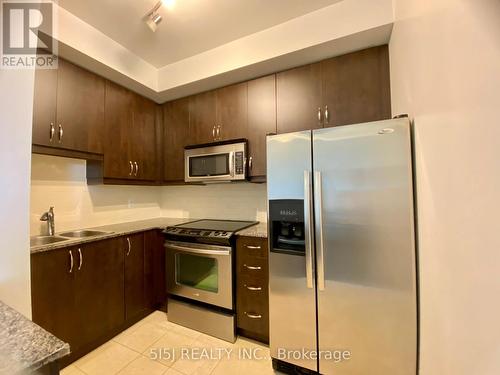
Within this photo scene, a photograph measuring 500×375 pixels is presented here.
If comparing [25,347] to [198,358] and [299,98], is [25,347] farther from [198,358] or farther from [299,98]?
[299,98]

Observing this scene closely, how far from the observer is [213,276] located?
192cm

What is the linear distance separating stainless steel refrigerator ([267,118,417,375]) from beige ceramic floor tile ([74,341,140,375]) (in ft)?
3.66

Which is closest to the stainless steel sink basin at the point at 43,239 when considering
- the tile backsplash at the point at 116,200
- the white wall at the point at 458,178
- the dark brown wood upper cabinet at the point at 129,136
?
the tile backsplash at the point at 116,200

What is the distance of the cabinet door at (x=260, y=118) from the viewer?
6.45ft

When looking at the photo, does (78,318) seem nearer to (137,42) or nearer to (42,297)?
(42,297)

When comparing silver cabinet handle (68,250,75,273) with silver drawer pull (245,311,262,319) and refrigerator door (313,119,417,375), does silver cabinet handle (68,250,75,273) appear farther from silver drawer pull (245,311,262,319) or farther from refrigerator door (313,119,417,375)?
refrigerator door (313,119,417,375)

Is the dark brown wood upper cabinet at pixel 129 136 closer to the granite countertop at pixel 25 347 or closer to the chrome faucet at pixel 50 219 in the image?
the chrome faucet at pixel 50 219

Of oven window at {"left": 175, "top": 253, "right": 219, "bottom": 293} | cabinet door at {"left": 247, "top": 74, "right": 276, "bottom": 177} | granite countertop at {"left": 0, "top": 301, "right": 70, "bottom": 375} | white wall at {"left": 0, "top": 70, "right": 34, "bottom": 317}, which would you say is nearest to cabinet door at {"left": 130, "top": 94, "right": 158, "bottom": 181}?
oven window at {"left": 175, "top": 253, "right": 219, "bottom": 293}

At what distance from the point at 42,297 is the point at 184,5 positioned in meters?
2.20

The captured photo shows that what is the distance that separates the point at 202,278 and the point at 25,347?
1535 millimetres

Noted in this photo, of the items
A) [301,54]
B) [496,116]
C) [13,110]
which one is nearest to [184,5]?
[301,54]

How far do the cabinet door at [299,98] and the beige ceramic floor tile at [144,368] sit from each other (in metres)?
2.06

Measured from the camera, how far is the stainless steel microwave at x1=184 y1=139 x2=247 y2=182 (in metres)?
2.00

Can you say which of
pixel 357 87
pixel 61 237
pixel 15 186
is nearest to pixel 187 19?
pixel 357 87
